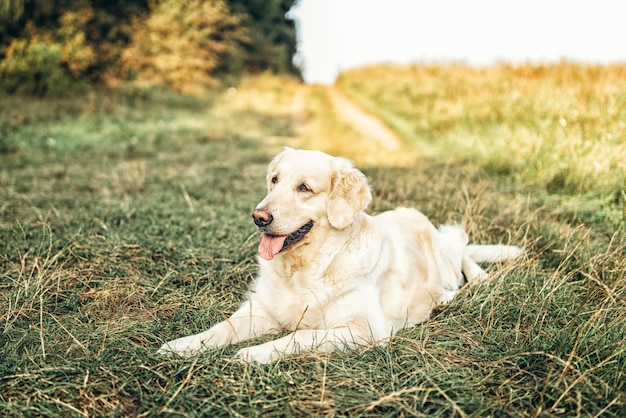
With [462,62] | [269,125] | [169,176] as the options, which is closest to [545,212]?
[169,176]

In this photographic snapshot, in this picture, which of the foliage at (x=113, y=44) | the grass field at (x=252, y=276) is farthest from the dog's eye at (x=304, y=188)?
the foliage at (x=113, y=44)

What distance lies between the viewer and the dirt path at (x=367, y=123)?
32.9 ft

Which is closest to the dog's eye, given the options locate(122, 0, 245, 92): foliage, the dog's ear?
the dog's ear

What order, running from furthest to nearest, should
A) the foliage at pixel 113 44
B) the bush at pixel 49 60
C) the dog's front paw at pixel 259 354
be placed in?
the foliage at pixel 113 44, the bush at pixel 49 60, the dog's front paw at pixel 259 354

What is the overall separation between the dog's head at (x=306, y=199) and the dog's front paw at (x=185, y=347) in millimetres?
539

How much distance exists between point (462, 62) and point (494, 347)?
12.9 metres

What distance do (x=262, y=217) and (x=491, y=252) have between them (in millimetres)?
1980

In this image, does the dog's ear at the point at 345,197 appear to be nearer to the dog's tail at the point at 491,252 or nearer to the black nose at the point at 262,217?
the black nose at the point at 262,217

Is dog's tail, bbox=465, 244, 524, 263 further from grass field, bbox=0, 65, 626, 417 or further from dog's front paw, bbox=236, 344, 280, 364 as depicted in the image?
dog's front paw, bbox=236, 344, 280, 364

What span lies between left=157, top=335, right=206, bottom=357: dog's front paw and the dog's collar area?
0.63 m

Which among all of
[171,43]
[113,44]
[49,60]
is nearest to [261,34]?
[171,43]

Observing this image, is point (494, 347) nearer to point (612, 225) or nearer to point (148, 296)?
point (148, 296)

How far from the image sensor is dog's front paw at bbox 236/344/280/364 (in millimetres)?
2275

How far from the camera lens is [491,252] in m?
3.69
